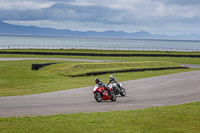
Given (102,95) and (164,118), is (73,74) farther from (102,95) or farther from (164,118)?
(164,118)

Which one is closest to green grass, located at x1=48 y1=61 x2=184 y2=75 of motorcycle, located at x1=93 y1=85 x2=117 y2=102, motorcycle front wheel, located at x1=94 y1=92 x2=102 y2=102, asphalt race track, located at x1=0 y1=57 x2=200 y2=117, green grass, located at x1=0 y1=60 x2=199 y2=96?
green grass, located at x1=0 y1=60 x2=199 y2=96

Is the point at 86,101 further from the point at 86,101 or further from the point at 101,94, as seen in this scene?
the point at 101,94

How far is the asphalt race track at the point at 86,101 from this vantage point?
54.8ft

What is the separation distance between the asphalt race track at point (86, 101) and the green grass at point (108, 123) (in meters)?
2.31

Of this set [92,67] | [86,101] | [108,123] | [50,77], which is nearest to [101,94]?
[86,101]

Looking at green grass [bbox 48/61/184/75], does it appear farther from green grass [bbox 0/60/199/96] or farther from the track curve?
the track curve

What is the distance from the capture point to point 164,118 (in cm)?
1325

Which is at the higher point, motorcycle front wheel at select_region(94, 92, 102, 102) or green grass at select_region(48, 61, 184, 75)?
green grass at select_region(48, 61, 184, 75)

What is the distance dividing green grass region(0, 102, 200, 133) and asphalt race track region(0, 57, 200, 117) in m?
2.31

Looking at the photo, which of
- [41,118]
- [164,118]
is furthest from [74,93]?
[164,118]

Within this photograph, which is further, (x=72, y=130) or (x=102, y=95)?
(x=102, y=95)

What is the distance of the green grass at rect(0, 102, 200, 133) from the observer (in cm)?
1098

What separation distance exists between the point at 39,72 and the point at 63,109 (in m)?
24.2

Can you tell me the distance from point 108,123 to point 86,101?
803 cm
